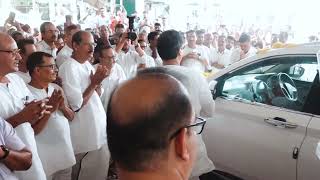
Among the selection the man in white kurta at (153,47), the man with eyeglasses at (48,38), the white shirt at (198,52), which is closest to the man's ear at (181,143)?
the white shirt at (198,52)

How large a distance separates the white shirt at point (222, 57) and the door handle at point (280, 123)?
3.97 m

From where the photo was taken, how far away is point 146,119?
1.02 metres

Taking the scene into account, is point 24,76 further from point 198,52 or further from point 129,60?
point 198,52

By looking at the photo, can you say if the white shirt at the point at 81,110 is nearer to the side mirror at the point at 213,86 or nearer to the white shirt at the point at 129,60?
the side mirror at the point at 213,86

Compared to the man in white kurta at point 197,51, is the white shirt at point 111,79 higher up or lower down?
lower down

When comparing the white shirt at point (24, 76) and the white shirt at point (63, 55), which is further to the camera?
the white shirt at point (63, 55)

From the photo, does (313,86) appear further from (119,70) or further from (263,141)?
(119,70)

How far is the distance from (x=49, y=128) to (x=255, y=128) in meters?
1.57

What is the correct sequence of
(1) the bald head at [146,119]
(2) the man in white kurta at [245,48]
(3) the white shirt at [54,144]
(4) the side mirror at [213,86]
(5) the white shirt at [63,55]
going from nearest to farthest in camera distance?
(1) the bald head at [146,119] → (3) the white shirt at [54,144] → (4) the side mirror at [213,86] → (5) the white shirt at [63,55] → (2) the man in white kurta at [245,48]

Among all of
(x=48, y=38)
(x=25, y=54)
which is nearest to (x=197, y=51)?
(x=48, y=38)

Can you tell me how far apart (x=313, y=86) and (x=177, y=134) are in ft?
6.66

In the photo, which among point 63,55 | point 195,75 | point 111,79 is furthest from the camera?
point 63,55

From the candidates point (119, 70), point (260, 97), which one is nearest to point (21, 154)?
point (260, 97)

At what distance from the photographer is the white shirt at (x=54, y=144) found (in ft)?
9.97
